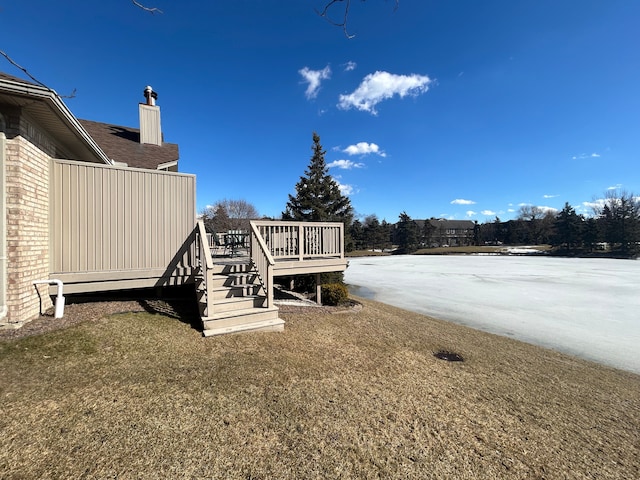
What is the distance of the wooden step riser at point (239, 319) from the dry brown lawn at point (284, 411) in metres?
0.29

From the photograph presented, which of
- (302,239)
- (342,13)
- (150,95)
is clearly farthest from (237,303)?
(150,95)

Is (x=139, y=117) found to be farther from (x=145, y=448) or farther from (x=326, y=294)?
(x=145, y=448)

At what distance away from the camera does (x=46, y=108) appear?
4.18 meters

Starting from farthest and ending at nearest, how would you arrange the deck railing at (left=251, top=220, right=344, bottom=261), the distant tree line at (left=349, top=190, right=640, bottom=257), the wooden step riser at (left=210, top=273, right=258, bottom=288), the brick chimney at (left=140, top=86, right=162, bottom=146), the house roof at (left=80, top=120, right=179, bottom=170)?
the distant tree line at (left=349, top=190, right=640, bottom=257)
the brick chimney at (left=140, top=86, right=162, bottom=146)
the house roof at (left=80, top=120, right=179, bottom=170)
the deck railing at (left=251, top=220, right=344, bottom=261)
the wooden step riser at (left=210, top=273, right=258, bottom=288)

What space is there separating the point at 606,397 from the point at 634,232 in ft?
171

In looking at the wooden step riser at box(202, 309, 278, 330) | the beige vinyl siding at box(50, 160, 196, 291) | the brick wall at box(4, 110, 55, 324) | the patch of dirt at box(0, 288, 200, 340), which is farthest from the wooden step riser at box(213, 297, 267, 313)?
the brick wall at box(4, 110, 55, 324)

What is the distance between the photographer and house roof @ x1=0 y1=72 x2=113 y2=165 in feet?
12.1

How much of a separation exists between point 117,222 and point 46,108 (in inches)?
79.8

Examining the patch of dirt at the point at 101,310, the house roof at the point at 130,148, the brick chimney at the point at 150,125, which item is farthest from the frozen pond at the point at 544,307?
the brick chimney at the point at 150,125

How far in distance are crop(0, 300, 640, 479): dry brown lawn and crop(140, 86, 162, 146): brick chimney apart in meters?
9.43

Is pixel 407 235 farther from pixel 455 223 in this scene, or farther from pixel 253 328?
pixel 253 328

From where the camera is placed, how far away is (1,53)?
212cm

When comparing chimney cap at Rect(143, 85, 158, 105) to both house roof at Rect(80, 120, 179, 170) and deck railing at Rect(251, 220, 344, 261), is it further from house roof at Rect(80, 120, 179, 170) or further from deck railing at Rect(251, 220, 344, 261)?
deck railing at Rect(251, 220, 344, 261)

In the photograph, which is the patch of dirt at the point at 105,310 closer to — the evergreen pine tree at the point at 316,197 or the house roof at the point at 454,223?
the evergreen pine tree at the point at 316,197
